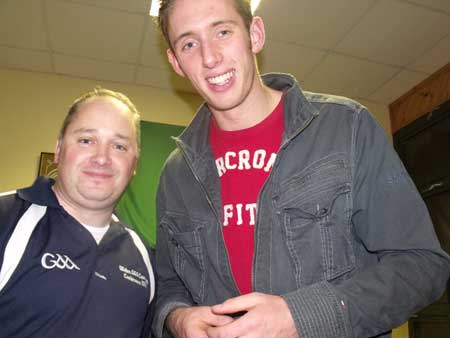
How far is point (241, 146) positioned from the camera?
48.0 inches

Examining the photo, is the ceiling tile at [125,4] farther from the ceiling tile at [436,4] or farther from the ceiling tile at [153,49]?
the ceiling tile at [436,4]

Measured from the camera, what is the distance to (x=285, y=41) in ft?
11.1

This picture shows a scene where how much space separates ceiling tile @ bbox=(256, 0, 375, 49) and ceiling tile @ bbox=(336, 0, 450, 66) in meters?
0.12

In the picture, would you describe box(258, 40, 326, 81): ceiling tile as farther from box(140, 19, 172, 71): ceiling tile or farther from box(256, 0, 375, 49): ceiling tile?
box(140, 19, 172, 71): ceiling tile

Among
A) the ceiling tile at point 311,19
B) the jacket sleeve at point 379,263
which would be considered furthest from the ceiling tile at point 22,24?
the jacket sleeve at point 379,263

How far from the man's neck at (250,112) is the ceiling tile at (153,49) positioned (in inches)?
85.5

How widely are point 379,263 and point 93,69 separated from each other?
3.54 metres

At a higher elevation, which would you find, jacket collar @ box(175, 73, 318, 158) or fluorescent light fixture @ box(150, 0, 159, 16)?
fluorescent light fixture @ box(150, 0, 159, 16)

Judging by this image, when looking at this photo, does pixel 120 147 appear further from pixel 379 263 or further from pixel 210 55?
pixel 379 263

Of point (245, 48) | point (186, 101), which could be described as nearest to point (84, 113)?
point (245, 48)

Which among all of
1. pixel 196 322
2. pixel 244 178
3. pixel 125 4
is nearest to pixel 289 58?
pixel 125 4

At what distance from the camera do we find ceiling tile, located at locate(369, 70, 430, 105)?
13.0ft

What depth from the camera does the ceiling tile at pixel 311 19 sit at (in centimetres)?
292

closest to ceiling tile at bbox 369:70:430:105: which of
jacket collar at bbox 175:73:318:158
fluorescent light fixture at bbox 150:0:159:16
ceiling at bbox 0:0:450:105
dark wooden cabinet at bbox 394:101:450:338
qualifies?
ceiling at bbox 0:0:450:105
